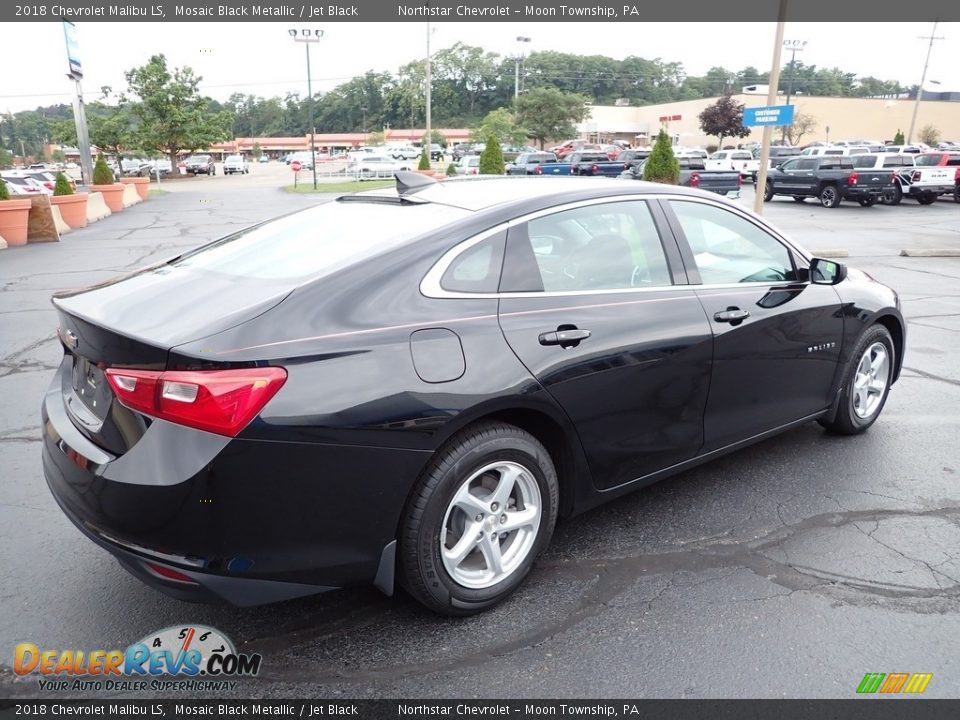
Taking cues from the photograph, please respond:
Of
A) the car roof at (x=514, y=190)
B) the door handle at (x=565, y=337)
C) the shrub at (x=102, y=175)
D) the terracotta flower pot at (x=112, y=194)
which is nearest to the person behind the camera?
the door handle at (x=565, y=337)

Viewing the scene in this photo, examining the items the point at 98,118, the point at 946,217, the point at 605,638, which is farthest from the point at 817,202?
the point at 98,118

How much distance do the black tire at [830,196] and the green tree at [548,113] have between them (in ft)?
152

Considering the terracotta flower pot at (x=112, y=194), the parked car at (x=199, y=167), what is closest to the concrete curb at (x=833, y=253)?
the terracotta flower pot at (x=112, y=194)

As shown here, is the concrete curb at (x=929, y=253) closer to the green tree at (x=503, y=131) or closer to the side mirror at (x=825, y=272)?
the side mirror at (x=825, y=272)

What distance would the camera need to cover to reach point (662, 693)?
248cm

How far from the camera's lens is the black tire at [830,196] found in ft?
84.9

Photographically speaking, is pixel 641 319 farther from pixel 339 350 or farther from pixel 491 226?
pixel 339 350

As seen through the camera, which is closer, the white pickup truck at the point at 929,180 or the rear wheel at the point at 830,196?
the rear wheel at the point at 830,196

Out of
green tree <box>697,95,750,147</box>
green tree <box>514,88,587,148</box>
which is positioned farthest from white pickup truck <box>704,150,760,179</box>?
green tree <box>514,88,587,148</box>

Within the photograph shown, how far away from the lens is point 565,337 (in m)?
2.95

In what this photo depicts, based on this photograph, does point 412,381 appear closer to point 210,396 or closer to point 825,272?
point 210,396

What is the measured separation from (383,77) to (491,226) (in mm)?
142637

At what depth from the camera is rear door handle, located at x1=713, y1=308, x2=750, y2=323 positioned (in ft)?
11.5

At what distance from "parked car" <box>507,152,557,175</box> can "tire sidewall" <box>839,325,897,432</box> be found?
1230 inches
